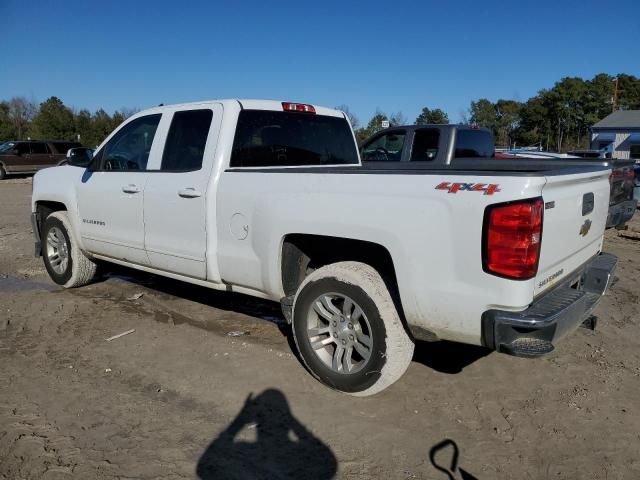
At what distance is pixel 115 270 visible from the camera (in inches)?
282

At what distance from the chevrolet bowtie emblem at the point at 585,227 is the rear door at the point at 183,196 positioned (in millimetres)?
2626

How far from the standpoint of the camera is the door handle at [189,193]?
418 cm

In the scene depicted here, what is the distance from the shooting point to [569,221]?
3.20m

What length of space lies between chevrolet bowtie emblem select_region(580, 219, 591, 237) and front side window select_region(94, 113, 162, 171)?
363 centimetres

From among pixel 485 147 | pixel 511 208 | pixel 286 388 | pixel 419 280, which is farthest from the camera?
pixel 485 147

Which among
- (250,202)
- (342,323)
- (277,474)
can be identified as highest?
(250,202)

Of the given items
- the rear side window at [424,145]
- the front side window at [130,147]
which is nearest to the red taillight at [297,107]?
the front side window at [130,147]

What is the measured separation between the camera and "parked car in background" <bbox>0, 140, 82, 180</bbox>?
24.1m

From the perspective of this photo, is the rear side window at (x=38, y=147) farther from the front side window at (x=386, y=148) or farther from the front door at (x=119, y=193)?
the front door at (x=119, y=193)

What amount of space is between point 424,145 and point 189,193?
4.67 metres

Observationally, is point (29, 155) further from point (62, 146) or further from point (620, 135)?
point (620, 135)

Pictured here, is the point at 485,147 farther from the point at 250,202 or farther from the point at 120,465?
the point at 120,465

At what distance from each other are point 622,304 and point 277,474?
14.6 feet

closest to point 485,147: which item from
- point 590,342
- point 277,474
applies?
point 590,342
